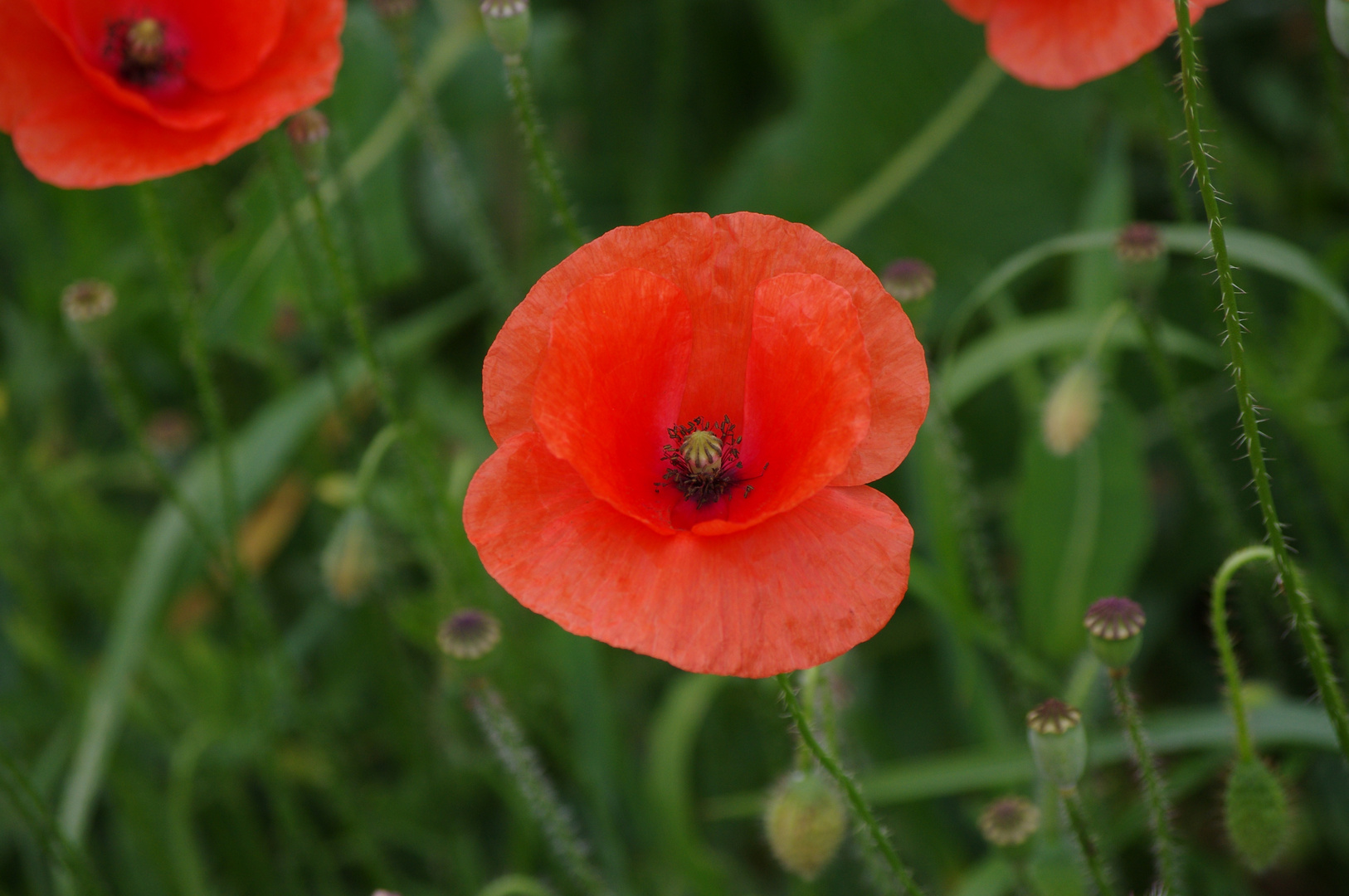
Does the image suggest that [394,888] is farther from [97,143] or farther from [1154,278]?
[1154,278]

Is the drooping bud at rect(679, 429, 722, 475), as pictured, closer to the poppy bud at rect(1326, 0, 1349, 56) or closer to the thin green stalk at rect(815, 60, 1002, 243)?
the poppy bud at rect(1326, 0, 1349, 56)

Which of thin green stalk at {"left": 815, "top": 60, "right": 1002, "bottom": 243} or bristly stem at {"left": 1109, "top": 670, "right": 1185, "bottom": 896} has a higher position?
thin green stalk at {"left": 815, "top": 60, "right": 1002, "bottom": 243}

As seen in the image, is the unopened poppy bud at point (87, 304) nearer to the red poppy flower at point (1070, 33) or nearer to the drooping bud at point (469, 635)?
the drooping bud at point (469, 635)

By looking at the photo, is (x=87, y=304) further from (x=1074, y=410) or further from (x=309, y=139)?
(x=1074, y=410)

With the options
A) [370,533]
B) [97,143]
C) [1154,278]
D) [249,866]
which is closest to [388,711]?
[249,866]

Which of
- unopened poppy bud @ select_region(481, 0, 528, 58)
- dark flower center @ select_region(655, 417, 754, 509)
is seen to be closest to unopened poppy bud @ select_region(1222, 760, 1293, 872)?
dark flower center @ select_region(655, 417, 754, 509)

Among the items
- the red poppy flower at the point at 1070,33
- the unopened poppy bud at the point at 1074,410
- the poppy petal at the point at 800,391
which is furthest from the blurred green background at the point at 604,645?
the poppy petal at the point at 800,391

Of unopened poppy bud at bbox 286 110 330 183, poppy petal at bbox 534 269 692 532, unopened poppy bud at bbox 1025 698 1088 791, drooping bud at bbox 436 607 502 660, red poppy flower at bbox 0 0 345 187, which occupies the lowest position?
unopened poppy bud at bbox 1025 698 1088 791
